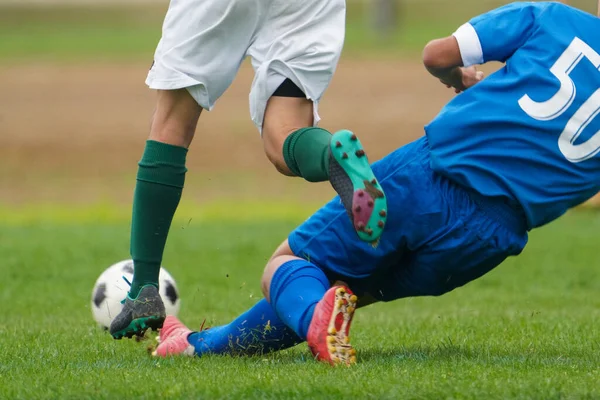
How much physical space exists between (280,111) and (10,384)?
1.36 meters

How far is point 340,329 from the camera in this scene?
11.7 feet

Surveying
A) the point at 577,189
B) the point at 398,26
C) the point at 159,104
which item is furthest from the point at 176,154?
the point at 398,26

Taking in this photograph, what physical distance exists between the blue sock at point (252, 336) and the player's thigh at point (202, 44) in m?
0.80

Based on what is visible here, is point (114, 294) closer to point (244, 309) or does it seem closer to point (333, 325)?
point (244, 309)

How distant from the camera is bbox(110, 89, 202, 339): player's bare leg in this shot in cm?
413

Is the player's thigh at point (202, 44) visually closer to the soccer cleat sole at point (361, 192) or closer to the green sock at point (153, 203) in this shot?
the green sock at point (153, 203)

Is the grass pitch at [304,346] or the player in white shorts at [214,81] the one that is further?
the player in white shorts at [214,81]

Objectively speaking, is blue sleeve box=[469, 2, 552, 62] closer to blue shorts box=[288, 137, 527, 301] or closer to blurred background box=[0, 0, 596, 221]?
blue shorts box=[288, 137, 527, 301]

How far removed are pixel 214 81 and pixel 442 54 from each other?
2.78 feet

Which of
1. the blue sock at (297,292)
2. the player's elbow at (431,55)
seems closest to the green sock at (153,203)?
Answer: the blue sock at (297,292)

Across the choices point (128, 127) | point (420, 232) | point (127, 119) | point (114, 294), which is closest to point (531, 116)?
point (420, 232)

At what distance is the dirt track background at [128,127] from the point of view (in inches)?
667

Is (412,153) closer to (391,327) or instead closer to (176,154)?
(176,154)

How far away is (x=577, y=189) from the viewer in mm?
3844
